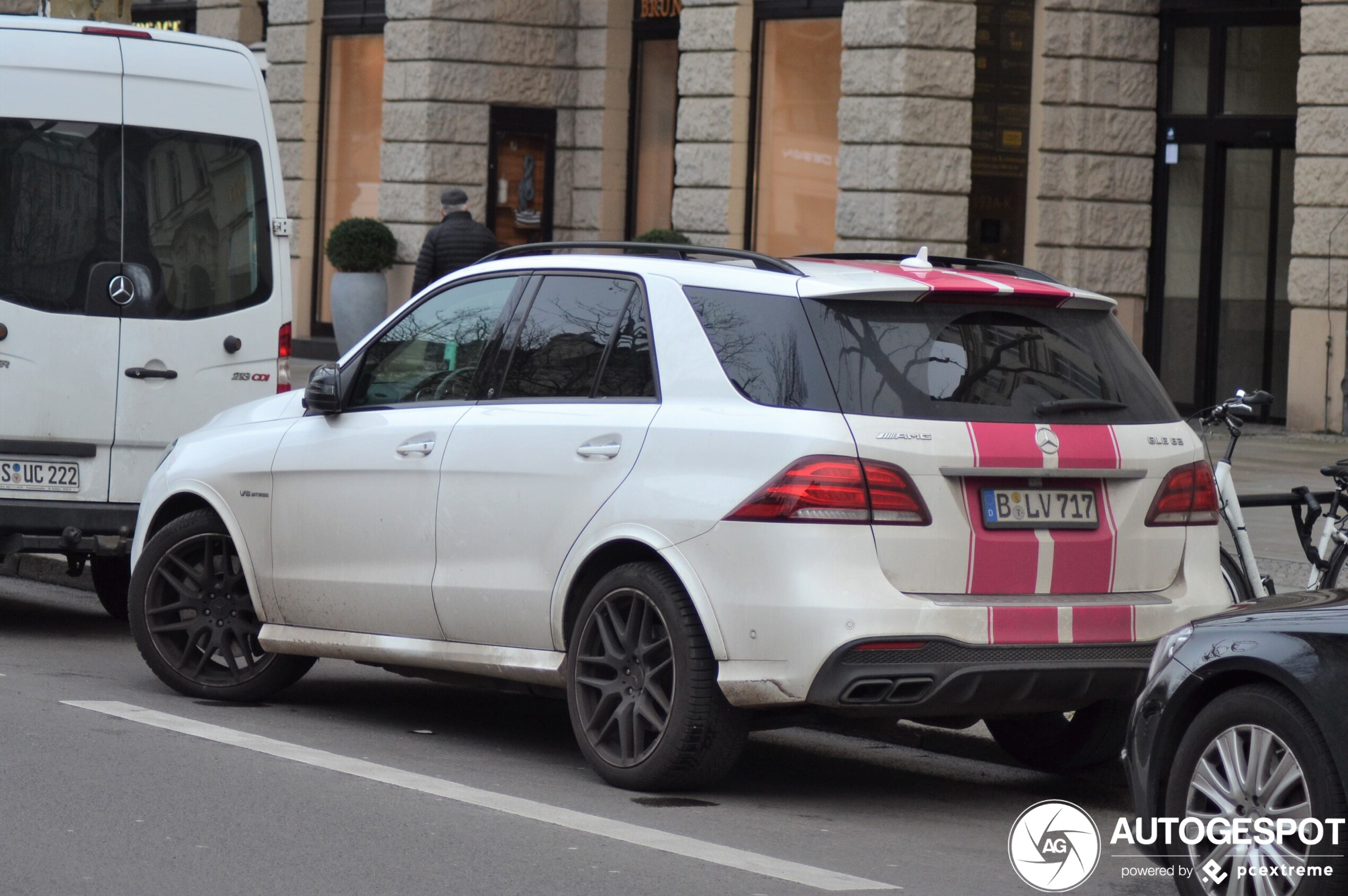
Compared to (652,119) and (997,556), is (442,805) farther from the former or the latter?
(652,119)

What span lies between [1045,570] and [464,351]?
217 centimetres

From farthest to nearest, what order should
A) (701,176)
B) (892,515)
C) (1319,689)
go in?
(701,176)
(892,515)
(1319,689)

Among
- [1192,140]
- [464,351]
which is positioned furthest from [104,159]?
[1192,140]

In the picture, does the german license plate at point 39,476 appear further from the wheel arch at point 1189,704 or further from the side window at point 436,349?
the wheel arch at point 1189,704

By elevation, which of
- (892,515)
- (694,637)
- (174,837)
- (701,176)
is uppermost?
(701,176)

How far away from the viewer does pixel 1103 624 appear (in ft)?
20.4

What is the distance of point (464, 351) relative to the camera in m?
7.22

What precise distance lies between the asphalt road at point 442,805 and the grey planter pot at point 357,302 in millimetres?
15090

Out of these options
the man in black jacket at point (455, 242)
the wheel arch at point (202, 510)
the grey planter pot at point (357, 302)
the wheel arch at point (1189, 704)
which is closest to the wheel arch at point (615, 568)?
the wheel arch at point (1189, 704)

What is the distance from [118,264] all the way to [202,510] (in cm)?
196

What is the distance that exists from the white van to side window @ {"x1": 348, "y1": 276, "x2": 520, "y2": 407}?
242 centimetres

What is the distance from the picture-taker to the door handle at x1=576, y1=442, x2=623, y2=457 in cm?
643

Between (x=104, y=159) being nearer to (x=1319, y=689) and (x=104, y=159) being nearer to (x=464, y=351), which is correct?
(x=464, y=351)

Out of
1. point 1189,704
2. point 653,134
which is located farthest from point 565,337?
point 653,134
